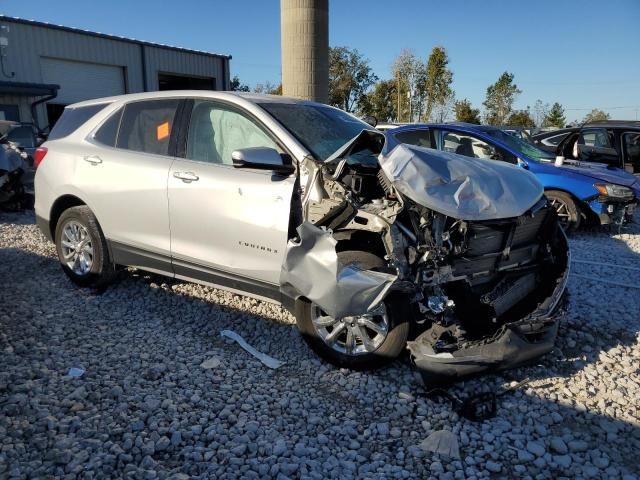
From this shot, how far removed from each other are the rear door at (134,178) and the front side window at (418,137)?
170 inches

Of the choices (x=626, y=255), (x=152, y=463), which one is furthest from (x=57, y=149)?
(x=626, y=255)

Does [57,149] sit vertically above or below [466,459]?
above

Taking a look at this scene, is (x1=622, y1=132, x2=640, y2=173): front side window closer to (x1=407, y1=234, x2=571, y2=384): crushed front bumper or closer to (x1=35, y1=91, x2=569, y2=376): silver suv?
(x1=35, y1=91, x2=569, y2=376): silver suv

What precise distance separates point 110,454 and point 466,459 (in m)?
1.88

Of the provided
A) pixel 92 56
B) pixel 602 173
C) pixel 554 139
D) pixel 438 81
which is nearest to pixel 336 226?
pixel 602 173

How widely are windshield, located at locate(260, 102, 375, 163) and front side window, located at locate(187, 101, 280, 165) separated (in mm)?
215

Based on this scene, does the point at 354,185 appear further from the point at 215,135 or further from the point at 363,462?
the point at 363,462

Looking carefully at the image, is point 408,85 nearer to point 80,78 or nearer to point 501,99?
point 501,99

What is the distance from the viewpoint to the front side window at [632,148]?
10180 millimetres

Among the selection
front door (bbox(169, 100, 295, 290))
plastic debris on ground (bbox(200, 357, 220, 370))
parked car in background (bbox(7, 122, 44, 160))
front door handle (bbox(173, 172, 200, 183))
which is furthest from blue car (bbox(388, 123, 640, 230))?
parked car in background (bbox(7, 122, 44, 160))

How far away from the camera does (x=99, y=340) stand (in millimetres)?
3977

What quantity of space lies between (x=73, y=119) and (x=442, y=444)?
472 centimetres

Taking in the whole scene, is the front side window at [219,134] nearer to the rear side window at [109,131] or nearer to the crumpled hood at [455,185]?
the rear side window at [109,131]

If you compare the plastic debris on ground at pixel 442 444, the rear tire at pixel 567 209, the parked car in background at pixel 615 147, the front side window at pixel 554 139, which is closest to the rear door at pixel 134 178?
the plastic debris on ground at pixel 442 444
